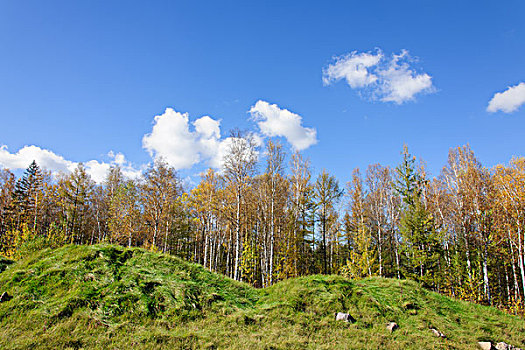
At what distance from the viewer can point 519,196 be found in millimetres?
15906

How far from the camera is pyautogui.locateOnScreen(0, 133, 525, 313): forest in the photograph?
17141mm

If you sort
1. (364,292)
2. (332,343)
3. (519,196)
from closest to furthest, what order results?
(332,343) → (364,292) → (519,196)

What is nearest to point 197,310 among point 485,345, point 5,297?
point 5,297

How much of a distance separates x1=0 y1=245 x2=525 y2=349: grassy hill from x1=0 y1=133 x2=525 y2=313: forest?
261 inches

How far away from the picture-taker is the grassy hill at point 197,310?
6.09 m

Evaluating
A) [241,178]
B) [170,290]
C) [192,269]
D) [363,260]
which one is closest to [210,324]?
[170,290]

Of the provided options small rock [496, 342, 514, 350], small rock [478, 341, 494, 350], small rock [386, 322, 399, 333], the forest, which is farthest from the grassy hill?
the forest

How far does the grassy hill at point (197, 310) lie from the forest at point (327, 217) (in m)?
6.63

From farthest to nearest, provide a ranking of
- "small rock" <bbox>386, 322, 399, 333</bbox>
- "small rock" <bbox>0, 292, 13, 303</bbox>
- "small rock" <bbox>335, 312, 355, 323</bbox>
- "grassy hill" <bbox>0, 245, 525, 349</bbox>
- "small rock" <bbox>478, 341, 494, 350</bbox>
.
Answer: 1. "small rock" <bbox>335, 312, 355, 323</bbox>
2. "small rock" <bbox>386, 322, 399, 333</bbox>
3. "small rock" <bbox>478, 341, 494, 350</bbox>
4. "small rock" <bbox>0, 292, 13, 303</bbox>
5. "grassy hill" <bbox>0, 245, 525, 349</bbox>

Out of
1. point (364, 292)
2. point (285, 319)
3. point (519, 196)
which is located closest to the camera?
point (285, 319)

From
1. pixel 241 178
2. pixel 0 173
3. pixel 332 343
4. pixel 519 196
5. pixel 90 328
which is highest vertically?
pixel 0 173

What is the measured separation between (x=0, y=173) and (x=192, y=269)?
1519 inches

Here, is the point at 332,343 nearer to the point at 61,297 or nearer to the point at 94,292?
the point at 94,292

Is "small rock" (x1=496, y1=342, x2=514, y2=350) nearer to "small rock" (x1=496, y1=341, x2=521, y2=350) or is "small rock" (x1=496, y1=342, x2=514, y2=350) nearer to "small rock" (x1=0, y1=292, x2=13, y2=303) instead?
"small rock" (x1=496, y1=341, x2=521, y2=350)
